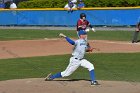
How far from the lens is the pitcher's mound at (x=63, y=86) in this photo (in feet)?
44.3

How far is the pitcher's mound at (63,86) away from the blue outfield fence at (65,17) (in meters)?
21.9

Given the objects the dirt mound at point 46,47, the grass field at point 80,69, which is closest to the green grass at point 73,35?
the dirt mound at point 46,47

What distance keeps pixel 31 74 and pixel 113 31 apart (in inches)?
752

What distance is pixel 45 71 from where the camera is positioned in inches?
693

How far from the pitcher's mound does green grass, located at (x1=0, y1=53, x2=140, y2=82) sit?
107cm

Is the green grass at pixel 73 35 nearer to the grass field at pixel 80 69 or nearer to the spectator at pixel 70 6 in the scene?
the spectator at pixel 70 6

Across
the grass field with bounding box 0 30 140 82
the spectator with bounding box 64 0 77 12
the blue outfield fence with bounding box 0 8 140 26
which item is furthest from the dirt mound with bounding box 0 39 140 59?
the spectator with bounding box 64 0 77 12

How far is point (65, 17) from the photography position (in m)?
38.9

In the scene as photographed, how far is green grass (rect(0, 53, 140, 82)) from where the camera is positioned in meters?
16.5

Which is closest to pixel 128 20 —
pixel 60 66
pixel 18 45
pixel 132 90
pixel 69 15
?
pixel 69 15

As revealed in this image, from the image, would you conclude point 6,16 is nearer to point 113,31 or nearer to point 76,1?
point 76,1

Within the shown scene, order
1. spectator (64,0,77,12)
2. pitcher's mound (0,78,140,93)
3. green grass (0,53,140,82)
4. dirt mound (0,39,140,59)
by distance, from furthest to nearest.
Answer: spectator (64,0,77,12) < dirt mound (0,39,140,59) < green grass (0,53,140,82) < pitcher's mound (0,78,140,93)

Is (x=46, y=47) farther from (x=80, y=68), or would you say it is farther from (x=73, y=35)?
(x=80, y=68)

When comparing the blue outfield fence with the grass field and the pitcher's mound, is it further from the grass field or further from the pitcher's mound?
the pitcher's mound
